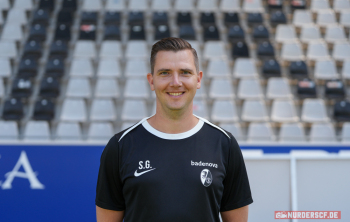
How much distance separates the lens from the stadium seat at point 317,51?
6.73 m

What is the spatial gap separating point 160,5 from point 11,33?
308cm

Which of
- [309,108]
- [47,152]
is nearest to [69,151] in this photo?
[47,152]

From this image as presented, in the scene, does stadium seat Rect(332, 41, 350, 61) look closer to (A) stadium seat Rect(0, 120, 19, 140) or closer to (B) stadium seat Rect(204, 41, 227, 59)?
(B) stadium seat Rect(204, 41, 227, 59)

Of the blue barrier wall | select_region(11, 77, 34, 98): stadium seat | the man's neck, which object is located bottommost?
the blue barrier wall

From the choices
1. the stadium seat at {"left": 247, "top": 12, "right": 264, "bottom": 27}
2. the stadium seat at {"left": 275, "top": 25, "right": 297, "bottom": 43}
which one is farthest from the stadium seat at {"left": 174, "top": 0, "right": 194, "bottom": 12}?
the stadium seat at {"left": 275, "top": 25, "right": 297, "bottom": 43}

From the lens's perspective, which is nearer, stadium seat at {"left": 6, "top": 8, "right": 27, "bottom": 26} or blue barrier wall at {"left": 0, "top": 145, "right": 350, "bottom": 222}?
blue barrier wall at {"left": 0, "top": 145, "right": 350, "bottom": 222}

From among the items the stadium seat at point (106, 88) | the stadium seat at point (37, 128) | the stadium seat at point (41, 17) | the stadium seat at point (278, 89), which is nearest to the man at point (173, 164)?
the stadium seat at point (37, 128)

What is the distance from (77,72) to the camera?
620 cm

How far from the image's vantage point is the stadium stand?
5551mm

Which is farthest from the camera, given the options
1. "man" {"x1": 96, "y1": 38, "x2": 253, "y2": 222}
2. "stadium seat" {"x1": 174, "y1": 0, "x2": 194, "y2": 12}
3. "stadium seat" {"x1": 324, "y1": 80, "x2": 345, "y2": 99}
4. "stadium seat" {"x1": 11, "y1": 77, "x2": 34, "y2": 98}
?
"stadium seat" {"x1": 174, "y1": 0, "x2": 194, "y2": 12}

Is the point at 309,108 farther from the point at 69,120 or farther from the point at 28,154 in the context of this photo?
the point at 28,154

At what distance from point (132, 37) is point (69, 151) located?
14.1 feet

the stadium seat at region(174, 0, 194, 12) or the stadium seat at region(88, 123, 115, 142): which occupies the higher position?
the stadium seat at region(174, 0, 194, 12)

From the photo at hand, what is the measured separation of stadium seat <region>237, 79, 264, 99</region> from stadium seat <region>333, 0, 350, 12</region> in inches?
130
